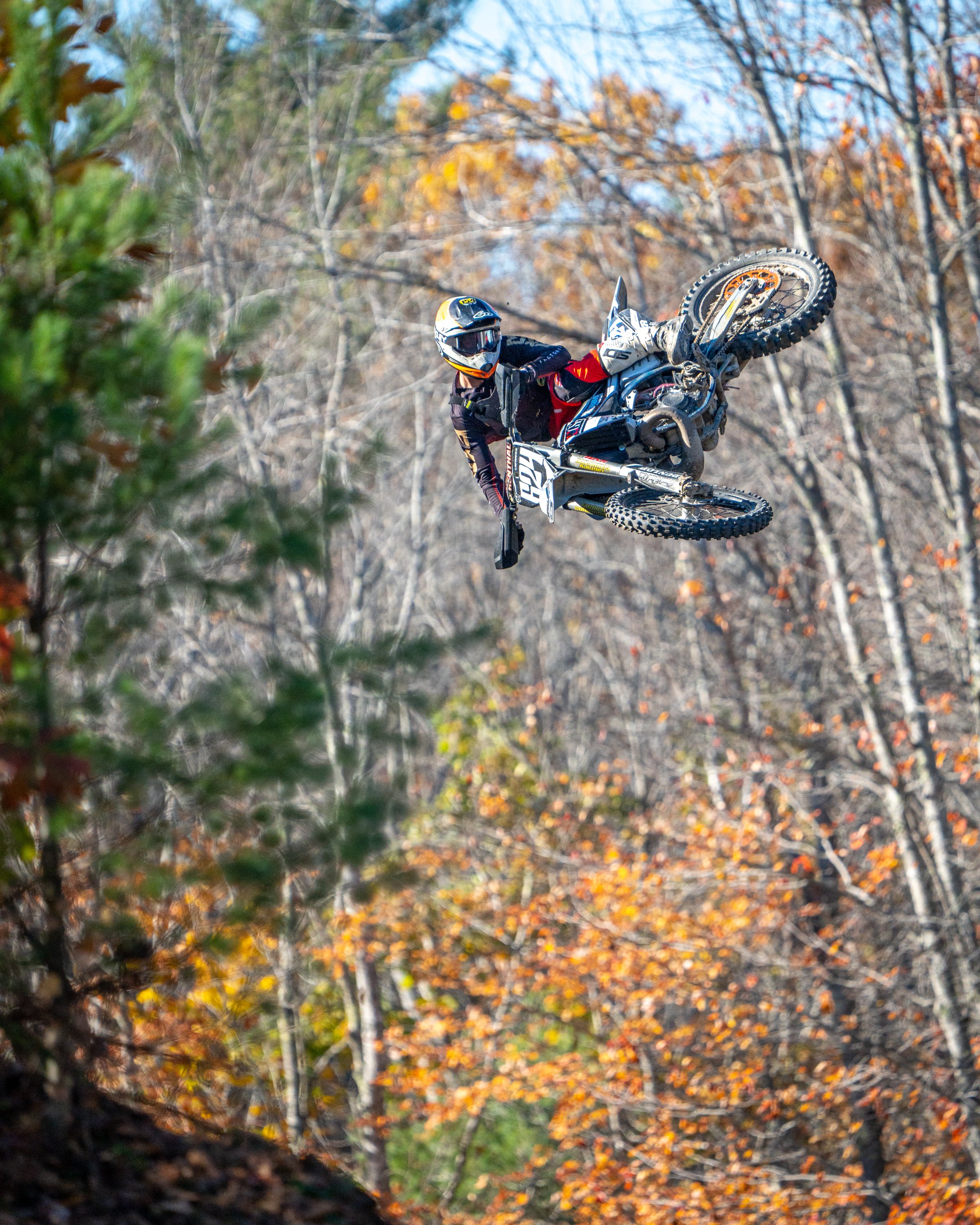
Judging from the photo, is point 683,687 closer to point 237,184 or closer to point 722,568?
point 722,568

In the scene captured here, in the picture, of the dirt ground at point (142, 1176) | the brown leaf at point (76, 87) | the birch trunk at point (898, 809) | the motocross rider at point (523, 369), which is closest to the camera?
the motocross rider at point (523, 369)

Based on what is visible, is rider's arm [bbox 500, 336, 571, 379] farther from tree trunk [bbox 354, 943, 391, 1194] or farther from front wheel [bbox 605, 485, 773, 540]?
tree trunk [bbox 354, 943, 391, 1194]

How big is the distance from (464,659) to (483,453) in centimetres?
816

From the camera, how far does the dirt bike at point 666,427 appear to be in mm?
4840

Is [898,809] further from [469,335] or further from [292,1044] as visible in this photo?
[469,335]

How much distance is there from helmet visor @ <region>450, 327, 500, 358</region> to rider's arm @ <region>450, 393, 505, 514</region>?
461 millimetres

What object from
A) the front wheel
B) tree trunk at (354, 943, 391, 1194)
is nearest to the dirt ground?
the front wheel

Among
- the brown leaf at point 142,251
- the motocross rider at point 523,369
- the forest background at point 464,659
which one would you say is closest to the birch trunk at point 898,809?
the forest background at point 464,659

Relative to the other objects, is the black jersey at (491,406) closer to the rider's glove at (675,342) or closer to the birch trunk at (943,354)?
the rider's glove at (675,342)

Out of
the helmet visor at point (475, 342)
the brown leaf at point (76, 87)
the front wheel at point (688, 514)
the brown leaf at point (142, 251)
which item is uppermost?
the brown leaf at point (76, 87)

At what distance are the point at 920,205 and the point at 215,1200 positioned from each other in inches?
327

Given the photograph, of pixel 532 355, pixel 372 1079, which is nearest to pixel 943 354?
pixel 532 355

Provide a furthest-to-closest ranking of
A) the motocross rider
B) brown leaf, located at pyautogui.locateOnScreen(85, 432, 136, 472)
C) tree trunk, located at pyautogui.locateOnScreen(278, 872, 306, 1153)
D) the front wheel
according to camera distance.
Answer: tree trunk, located at pyautogui.locateOnScreen(278, 872, 306, 1153) < brown leaf, located at pyautogui.locateOnScreen(85, 432, 136, 472) < the motocross rider < the front wheel

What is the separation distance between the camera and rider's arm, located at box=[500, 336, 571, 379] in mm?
4941
